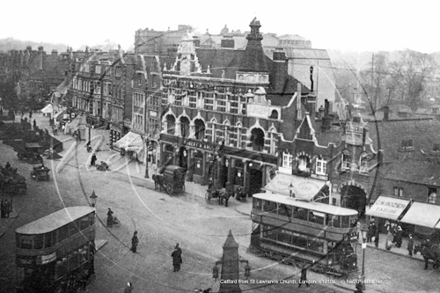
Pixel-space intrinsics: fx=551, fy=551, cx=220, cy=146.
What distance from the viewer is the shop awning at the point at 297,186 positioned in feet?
97.0

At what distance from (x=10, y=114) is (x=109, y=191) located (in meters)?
7.77

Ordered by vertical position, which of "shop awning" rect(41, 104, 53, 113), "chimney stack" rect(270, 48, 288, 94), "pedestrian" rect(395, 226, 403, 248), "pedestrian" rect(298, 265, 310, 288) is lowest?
"pedestrian" rect(298, 265, 310, 288)

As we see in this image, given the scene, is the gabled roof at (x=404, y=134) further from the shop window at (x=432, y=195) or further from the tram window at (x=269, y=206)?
the tram window at (x=269, y=206)

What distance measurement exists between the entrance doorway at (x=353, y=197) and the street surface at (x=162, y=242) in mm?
4527

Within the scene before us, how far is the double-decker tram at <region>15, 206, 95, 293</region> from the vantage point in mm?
19031

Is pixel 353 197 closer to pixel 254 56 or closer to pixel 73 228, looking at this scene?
pixel 254 56

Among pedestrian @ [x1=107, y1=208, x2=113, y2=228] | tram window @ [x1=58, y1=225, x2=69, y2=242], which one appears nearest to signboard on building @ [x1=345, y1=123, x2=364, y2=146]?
pedestrian @ [x1=107, y1=208, x2=113, y2=228]

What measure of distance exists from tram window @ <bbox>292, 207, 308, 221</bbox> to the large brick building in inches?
407

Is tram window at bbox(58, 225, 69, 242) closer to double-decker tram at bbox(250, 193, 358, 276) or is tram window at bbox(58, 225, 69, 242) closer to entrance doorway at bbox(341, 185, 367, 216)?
double-decker tram at bbox(250, 193, 358, 276)

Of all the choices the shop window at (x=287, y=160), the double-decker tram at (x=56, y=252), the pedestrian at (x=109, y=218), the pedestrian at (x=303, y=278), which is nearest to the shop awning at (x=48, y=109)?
the pedestrian at (x=109, y=218)

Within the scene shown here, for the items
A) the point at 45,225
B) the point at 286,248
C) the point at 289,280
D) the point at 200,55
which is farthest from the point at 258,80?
the point at 45,225

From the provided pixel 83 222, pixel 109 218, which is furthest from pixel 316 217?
pixel 109 218

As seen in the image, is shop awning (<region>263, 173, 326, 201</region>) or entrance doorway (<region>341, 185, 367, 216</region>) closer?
shop awning (<region>263, 173, 326, 201</region>)

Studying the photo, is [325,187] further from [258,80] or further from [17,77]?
[17,77]
